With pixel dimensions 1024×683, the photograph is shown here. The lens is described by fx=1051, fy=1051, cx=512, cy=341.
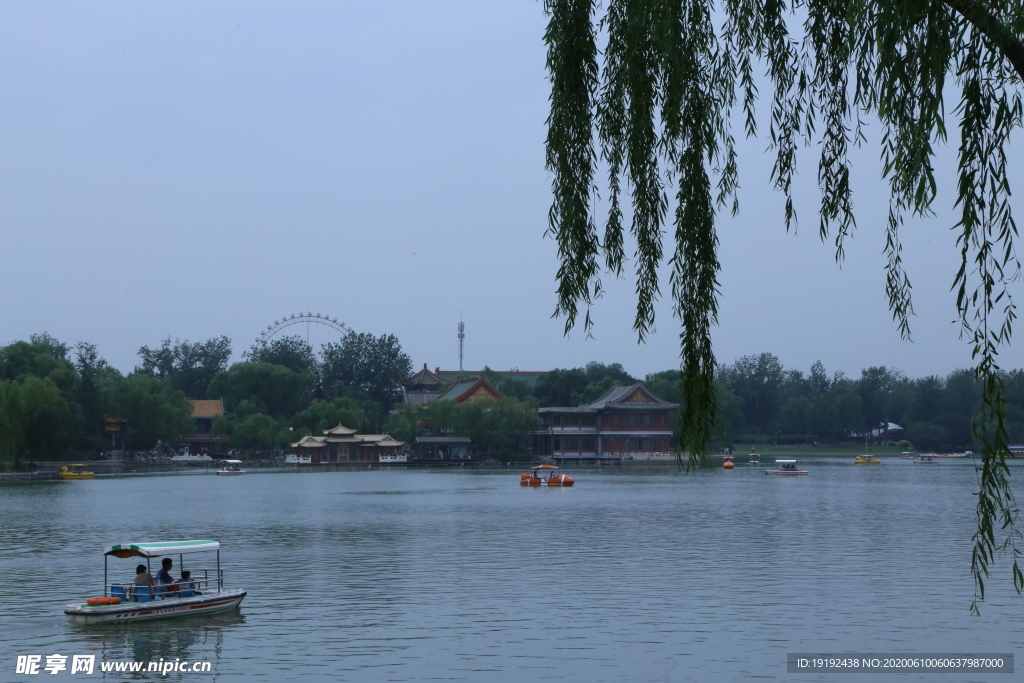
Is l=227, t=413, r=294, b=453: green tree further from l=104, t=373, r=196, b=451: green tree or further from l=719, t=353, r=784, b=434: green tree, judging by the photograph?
l=719, t=353, r=784, b=434: green tree

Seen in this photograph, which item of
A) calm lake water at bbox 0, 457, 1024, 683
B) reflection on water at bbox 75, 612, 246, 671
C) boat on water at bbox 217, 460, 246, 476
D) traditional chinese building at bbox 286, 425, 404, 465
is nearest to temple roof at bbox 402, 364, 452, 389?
traditional chinese building at bbox 286, 425, 404, 465

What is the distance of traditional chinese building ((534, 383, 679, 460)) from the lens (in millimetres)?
110688

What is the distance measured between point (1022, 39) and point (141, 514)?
164 ft

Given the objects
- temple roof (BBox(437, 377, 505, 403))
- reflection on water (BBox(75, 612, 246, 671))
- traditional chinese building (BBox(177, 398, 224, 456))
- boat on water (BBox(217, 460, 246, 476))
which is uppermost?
temple roof (BBox(437, 377, 505, 403))

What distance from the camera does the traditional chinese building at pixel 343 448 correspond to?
10844 centimetres

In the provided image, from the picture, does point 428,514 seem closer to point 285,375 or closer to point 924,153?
point 924,153

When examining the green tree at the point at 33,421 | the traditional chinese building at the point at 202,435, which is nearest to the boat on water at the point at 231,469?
the green tree at the point at 33,421

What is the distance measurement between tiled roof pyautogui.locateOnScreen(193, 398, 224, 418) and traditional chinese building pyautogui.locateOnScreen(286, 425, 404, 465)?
13.5 m

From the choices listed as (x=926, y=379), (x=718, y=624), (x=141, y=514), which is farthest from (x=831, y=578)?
(x=926, y=379)

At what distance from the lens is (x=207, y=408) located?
4727 inches

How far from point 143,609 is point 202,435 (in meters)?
103

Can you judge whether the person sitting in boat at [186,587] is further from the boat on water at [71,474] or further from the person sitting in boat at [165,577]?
the boat on water at [71,474]

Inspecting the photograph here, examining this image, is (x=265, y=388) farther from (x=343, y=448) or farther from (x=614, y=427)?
(x=614, y=427)
